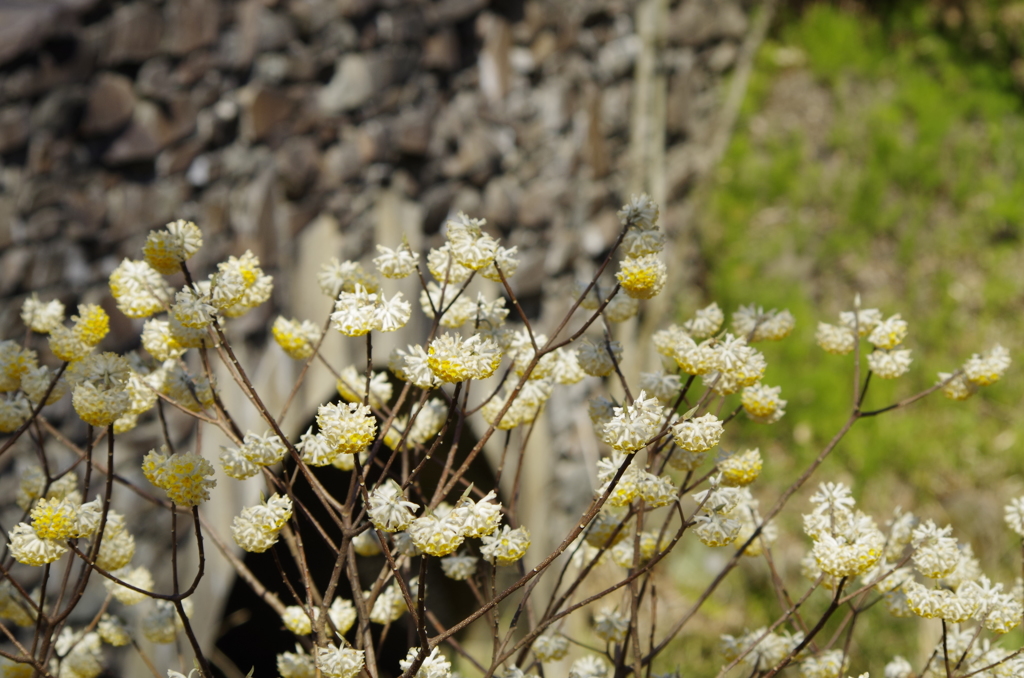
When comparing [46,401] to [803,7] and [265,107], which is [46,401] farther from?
[803,7]

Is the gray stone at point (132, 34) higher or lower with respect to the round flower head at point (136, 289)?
higher

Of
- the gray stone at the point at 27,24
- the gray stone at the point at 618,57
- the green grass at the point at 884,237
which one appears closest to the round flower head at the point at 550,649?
the gray stone at the point at 27,24

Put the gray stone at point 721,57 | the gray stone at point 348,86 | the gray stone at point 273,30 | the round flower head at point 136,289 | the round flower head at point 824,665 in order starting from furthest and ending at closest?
the gray stone at point 721,57 < the gray stone at point 348,86 < the gray stone at point 273,30 < the round flower head at point 824,665 < the round flower head at point 136,289

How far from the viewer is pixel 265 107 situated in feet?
8.21

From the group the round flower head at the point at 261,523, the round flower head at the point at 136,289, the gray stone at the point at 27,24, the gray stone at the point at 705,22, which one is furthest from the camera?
the gray stone at the point at 705,22

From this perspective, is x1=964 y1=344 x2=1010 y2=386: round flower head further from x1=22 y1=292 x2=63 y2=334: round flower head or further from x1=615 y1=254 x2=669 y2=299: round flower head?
x1=22 y1=292 x2=63 y2=334: round flower head

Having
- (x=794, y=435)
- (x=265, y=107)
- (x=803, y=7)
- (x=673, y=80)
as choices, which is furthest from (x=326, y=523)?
(x=803, y=7)

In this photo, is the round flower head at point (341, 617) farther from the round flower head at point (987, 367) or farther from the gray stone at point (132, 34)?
the gray stone at point (132, 34)

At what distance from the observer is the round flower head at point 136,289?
0.98m

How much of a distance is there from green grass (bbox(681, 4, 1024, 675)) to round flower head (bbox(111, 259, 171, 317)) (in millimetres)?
3625

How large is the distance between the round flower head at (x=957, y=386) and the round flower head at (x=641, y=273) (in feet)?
1.63

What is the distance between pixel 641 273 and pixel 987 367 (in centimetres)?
55

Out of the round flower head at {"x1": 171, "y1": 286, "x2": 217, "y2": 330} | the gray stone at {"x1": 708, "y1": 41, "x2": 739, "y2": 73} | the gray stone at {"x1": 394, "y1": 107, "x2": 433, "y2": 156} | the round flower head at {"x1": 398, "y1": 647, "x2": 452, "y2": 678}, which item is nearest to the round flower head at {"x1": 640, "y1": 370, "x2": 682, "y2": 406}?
the round flower head at {"x1": 398, "y1": 647, "x2": 452, "y2": 678}

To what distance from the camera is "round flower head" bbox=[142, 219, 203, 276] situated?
2.88 ft
